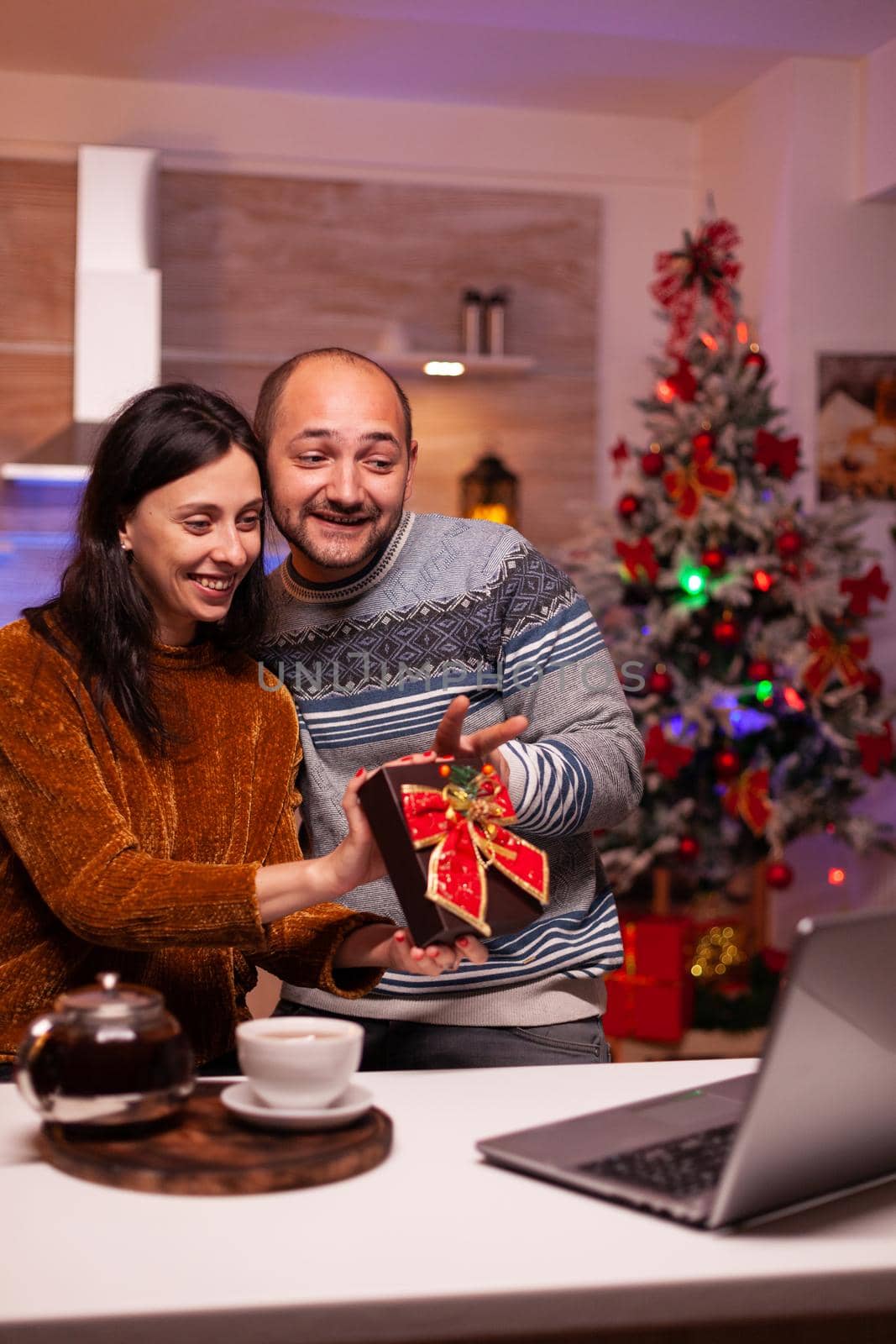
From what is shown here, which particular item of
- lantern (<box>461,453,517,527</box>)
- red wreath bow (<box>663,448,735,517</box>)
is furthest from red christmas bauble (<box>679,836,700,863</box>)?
lantern (<box>461,453,517,527</box>)

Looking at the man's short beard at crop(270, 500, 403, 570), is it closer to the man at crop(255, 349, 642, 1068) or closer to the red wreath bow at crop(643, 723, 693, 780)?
the man at crop(255, 349, 642, 1068)

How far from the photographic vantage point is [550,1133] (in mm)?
1281

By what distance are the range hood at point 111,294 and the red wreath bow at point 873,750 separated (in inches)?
98.1

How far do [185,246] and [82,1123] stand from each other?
4382mm

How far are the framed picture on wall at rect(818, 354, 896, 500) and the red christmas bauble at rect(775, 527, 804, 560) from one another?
2.39 feet

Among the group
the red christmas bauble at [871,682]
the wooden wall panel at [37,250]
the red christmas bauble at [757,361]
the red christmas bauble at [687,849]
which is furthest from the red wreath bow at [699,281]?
the wooden wall panel at [37,250]

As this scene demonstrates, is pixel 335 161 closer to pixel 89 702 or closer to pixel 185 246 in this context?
pixel 185 246

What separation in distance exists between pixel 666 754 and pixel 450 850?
2694 millimetres

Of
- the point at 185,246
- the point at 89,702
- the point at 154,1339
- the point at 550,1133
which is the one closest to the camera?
the point at 154,1339

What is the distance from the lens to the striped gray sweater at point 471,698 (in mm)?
1965

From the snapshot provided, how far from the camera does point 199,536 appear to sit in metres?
1.87

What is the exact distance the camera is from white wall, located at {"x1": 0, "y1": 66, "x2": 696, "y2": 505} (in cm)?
504

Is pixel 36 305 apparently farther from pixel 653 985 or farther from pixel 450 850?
pixel 450 850

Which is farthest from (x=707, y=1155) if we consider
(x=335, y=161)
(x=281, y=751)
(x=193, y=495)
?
(x=335, y=161)
